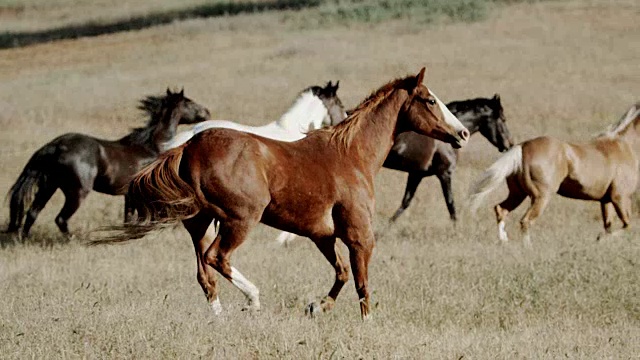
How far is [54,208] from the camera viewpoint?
17.5 meters

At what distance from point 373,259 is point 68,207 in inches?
182

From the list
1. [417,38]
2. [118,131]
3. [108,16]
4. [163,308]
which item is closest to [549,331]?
[163,308]

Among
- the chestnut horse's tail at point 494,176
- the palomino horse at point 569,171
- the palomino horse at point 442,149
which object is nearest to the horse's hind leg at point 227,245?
the chestnut horse's tail at point 494,176

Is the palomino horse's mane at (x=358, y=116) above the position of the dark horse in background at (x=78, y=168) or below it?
above

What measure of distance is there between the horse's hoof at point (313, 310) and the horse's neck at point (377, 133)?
1135 mm

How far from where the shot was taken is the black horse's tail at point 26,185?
1391 cm

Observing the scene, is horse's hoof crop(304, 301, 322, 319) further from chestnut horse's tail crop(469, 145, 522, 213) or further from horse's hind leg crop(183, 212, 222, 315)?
chestnut horse's tail crop(469, 145, 522, 213)

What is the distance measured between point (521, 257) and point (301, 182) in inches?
166

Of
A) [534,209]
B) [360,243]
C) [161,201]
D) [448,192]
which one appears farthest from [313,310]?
[448,192]

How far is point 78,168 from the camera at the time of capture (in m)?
14.4

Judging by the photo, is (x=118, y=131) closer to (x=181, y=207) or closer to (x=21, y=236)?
(x=21, y=236)

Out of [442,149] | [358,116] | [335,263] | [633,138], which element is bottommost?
[442,149]

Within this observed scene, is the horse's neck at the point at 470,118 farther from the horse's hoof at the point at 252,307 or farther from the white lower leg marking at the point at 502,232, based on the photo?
the horse's hoof at the point at 252,307

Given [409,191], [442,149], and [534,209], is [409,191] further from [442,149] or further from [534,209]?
[534,209]
